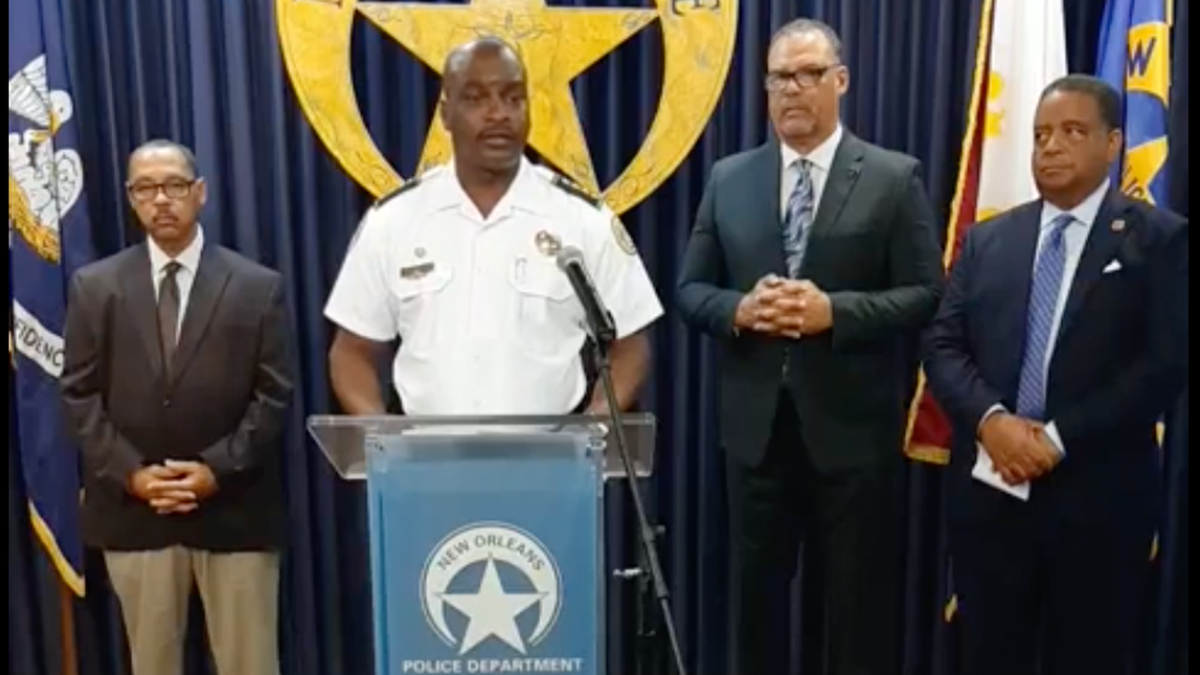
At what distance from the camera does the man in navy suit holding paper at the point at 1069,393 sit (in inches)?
98.1

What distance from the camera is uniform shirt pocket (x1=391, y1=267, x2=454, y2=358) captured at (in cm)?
255

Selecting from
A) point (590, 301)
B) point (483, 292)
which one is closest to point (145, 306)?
point (483, 292)

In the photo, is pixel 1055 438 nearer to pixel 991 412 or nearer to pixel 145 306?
pixel 991 412

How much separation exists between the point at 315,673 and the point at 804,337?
1785 millimetres

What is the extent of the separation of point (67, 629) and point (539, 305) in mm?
1747

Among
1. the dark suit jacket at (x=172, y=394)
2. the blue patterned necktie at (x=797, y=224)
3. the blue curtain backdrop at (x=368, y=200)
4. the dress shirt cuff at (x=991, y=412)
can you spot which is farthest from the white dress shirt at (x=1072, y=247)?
the dark suit jacket at (x=172, y=394)

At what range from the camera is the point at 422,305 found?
2562mm

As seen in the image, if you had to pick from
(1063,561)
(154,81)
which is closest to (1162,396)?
(1063,561)

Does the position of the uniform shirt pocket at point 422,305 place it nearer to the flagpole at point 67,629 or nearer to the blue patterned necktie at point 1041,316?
the blue patterned necktie at point 1041,316

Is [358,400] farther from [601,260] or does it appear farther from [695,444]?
[695,444]

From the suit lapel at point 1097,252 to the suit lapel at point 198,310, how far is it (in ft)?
6.09

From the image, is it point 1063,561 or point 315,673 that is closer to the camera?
point 1063,561

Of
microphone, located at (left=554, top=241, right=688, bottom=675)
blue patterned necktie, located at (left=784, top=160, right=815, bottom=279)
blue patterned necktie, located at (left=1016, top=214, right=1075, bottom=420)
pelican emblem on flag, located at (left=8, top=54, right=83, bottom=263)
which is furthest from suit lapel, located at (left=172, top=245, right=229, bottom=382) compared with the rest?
blue patterned necktie, located at (left=1016, top=214, right=1075, bottom=420)

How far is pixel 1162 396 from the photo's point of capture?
248 centimetres
